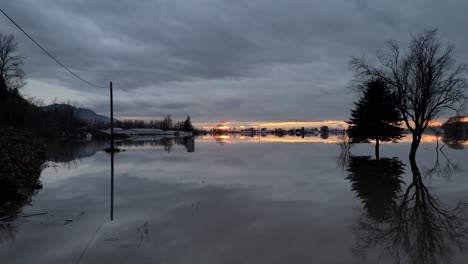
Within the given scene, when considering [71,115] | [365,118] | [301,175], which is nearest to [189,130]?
[71,115]

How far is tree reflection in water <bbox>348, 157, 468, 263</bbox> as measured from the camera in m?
6.70

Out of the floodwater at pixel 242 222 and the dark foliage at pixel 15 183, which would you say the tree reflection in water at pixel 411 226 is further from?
the dark foliage at pixel 15 183

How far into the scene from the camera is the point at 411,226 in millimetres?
8359

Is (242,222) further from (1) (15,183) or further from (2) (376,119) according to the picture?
(2) (376,119)

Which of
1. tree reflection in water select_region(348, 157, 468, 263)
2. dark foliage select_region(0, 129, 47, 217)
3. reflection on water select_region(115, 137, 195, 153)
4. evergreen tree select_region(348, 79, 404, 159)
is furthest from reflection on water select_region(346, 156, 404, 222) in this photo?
reflection on water select_region(115, 137, 195, 153)

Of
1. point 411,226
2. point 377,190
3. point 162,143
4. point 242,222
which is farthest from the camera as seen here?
point 162,143

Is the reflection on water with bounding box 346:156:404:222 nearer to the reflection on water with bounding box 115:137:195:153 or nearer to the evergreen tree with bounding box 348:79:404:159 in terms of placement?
the evergreen tree with bounding box 348:79:404:159

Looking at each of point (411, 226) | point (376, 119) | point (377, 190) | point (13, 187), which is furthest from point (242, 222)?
point (376, 119)

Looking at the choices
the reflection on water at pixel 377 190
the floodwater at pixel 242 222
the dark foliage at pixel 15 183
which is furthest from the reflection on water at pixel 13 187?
the reflection on water at pixel 377 190

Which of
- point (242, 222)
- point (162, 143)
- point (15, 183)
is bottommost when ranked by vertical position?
point (242, 222)

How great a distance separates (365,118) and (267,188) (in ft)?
84.8

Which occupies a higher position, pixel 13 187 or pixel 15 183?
pixel 15 183

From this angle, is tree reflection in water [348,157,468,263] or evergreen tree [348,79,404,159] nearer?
tree reflection in water [348,157,468,263]

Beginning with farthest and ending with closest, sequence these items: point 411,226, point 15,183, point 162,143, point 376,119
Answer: point 162,143, point 376,119, point 15,183, point 411,226
